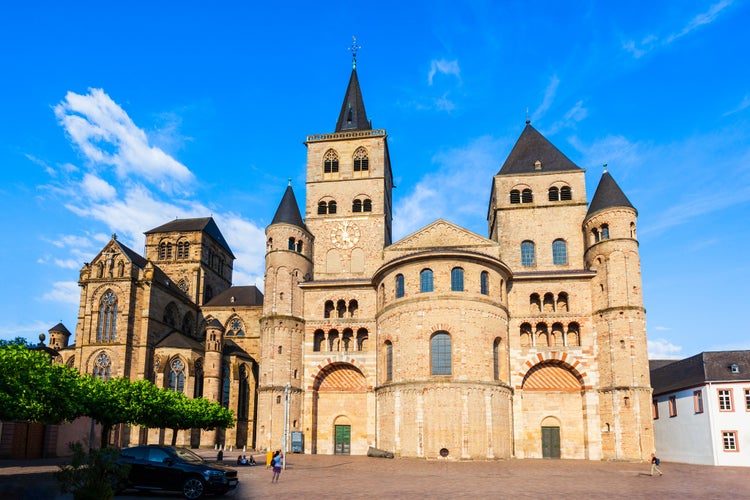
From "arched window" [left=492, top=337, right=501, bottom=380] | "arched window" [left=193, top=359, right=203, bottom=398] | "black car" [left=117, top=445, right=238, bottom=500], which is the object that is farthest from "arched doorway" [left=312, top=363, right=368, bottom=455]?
"black car" [left=117, top=445, right=238, bottom=500]

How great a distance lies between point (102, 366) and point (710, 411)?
47.1 m

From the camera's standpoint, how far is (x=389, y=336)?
4300 centimetres

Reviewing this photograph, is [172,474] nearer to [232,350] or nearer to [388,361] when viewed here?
[388,361]

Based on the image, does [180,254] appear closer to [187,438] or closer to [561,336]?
[187,438]

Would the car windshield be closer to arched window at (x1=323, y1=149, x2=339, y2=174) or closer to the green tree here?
the green tree

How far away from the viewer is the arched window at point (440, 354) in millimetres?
40000

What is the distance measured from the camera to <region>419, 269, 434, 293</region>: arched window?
41.8 meters

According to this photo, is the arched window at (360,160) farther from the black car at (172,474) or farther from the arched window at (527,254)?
the black car at (172,474)

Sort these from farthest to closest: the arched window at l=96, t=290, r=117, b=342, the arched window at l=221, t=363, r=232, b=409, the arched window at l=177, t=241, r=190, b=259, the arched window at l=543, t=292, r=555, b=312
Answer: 1. the arched window at l=177, t=241, r=190, b=259
2. the arched window at l=221, t=363, r=232, b=409
3. the arched window at l=96, t=290, r=117, b=342
4. the arched window at l=543, t=292, r=555, b=312

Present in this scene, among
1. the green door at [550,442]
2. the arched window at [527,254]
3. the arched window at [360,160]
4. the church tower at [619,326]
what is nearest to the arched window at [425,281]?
the arched window at [527,254]

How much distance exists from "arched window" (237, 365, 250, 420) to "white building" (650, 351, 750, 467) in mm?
35418

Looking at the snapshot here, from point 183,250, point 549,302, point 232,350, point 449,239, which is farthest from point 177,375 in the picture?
point 549,302

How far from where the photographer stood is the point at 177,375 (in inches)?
2125

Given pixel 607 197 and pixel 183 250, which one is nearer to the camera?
pixel 607 197
